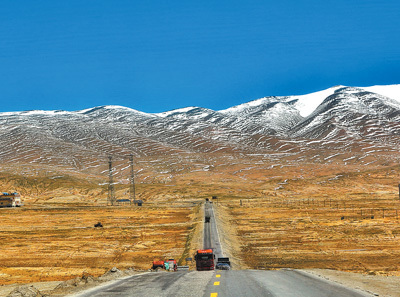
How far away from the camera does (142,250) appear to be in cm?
5600

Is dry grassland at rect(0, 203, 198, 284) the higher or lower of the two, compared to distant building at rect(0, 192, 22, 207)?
lower

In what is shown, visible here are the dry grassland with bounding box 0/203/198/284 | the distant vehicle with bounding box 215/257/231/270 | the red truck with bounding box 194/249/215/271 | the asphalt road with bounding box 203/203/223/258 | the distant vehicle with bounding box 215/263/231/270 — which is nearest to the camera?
the distant vehicle with bounding box 215/263/231/270

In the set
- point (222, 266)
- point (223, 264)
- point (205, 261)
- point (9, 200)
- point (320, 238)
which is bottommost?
point (320, 238)

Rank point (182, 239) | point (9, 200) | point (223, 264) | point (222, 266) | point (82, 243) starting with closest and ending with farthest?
point (222, 266) → point (223, 264) → point (82, 243) → point (182, 239) → point (9, 200)

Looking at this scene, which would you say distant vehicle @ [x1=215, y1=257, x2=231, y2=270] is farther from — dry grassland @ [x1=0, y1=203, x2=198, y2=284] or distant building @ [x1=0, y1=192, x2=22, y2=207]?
distant building @ [x1=0, y1=192, x2=22, y2=207]

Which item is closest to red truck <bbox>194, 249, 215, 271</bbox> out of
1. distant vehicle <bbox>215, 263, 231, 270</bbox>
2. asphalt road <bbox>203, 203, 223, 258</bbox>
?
distant vehicle <bbox>215, 263, 231, 270</bbox>

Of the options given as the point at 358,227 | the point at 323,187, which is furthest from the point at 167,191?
the point at 358,227

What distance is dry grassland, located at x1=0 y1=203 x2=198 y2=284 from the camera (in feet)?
142

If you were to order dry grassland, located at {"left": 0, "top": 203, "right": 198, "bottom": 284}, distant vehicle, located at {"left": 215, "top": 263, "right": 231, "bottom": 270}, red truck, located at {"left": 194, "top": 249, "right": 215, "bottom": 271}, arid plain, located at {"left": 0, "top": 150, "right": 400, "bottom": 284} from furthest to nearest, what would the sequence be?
arid plain, located at {"left": 0, "top": 150, "right": 400, "bottom": 284}
dry grassland, located at {"left": 0, "top": 203, "right": 198, "bottom": 284}
red truck, located at {"left": 194, "top": 249, "right": 215, "bottom": 271}
distant vehicle, located at {"left": 215, "top": 263, "right": 231, "bottom": 270}

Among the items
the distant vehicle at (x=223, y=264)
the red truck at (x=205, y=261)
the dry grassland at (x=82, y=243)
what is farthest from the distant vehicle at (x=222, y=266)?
the dry grassland at (x=82, y=243)

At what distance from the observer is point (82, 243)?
6262 cm

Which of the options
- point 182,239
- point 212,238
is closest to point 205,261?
point 212,238

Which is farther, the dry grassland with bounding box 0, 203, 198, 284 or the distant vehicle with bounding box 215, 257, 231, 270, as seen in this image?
the dry grassland with bounding box 0, 203, 198, 284

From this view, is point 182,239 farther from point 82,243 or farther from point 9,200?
point 9,200
